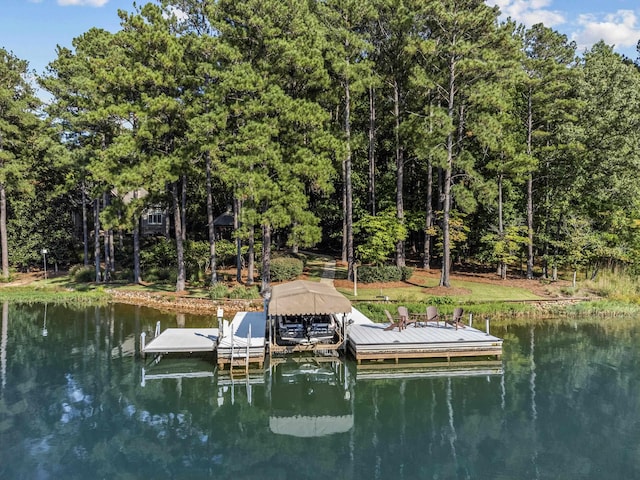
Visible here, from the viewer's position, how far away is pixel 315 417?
1391 cm

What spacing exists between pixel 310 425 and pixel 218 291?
51.1ft

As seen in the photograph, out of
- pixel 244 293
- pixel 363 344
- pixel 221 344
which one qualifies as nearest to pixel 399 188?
pixel 244 293

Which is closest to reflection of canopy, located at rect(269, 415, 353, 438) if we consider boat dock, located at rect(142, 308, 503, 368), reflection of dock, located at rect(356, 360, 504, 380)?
reflection of dock, located at rect(356, 360, 504, 380)

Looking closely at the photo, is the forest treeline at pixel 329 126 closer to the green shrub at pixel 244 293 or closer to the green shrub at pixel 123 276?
the green shrub at pixel 123 276

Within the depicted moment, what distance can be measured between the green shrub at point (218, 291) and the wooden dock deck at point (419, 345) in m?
10.8

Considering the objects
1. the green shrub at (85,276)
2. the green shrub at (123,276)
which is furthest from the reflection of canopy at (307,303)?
the green shrub at (85,276)

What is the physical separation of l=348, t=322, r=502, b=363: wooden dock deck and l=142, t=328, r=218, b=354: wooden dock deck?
5734mm

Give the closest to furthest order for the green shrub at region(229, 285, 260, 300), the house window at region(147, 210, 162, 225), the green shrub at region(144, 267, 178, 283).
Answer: the green shrub at region(229, 285, 260, 300) → the green shrub at region(144, 267, 178, 283) → the house window at region(147, 210, 162, 225)

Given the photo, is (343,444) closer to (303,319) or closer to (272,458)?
(272,458)

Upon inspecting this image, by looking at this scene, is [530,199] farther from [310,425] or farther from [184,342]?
[310,425]

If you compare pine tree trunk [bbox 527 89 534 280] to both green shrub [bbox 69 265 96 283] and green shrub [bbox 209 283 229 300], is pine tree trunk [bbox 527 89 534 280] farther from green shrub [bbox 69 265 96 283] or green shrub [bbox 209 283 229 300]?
green shrub [bbox 69 265 96 283]

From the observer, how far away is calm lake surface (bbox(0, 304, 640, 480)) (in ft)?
36.1

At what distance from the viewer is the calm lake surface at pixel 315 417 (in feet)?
36.1

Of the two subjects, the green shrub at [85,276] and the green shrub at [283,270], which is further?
the green shrub at [85,276]
